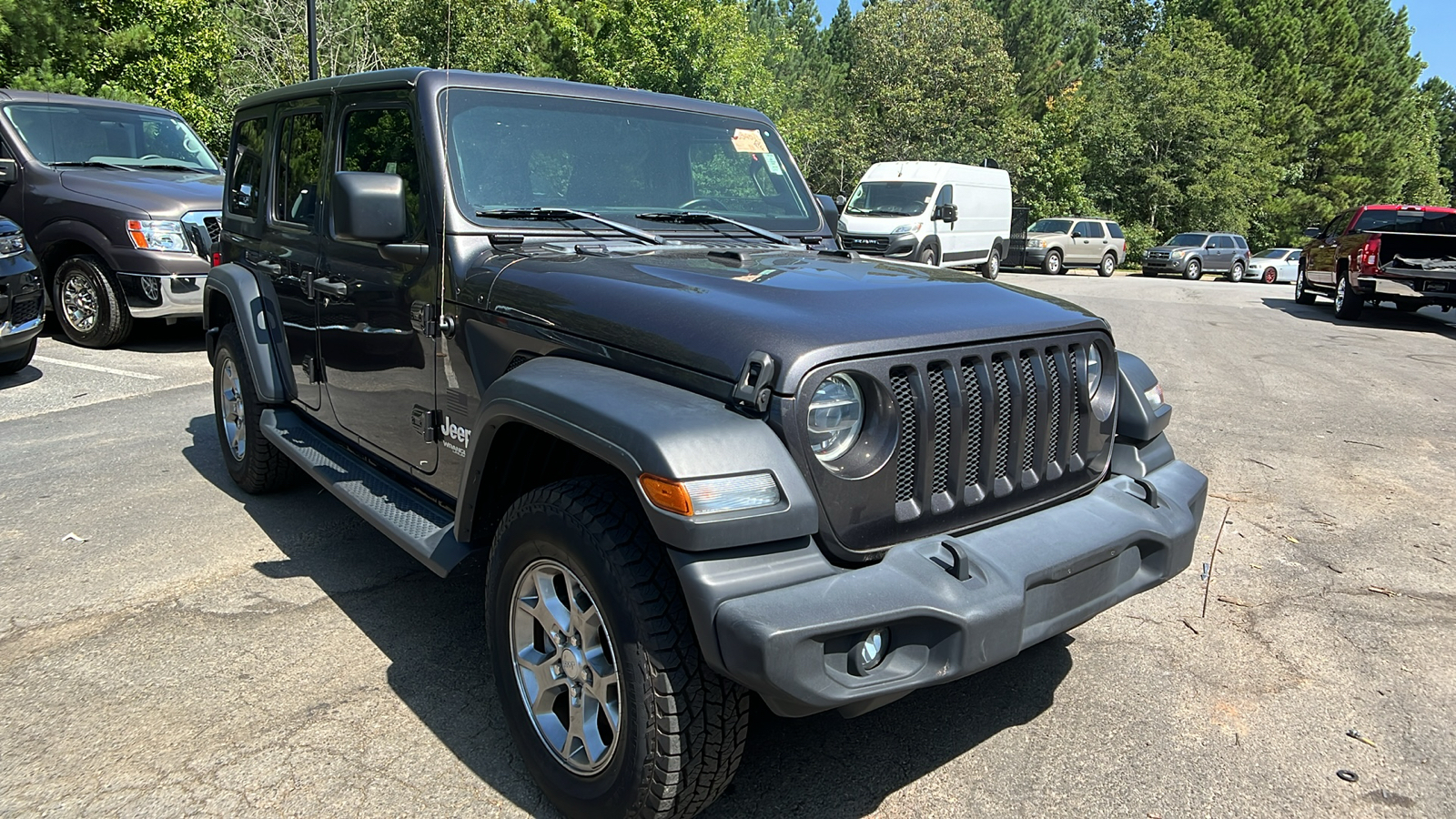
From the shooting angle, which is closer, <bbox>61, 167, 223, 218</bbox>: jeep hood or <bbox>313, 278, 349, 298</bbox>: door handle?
<bbox>313, 278, 349, 298</bbox>: door handle

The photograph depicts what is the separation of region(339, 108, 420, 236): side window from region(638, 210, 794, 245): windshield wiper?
0.79m

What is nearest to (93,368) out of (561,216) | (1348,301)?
(561,216)

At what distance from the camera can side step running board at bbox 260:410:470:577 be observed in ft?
10.2

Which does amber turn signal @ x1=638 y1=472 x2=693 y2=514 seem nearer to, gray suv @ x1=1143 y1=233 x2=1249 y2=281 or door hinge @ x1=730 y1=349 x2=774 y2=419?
door hinge @ x1=730 y1=349 x2=774 y2=419

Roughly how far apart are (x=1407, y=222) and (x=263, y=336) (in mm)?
16033

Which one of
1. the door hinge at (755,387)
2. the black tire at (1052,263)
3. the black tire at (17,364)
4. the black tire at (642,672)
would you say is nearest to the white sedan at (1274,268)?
the black tire at (1052,263)

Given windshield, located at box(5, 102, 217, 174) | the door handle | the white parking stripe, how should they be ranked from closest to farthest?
1. the door handle
2. the white parking stripe
3. windshield, located at box(5, 102, 217, 174)

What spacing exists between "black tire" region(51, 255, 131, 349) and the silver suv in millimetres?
23569

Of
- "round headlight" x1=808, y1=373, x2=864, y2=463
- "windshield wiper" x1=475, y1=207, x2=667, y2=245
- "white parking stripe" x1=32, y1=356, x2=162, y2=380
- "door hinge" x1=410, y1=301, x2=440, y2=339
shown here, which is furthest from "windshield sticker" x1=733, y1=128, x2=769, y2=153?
"white parking stripe" x1=32, y1=356, x2=162, y2=380

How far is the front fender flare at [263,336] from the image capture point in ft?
15.0

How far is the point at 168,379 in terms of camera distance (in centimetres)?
818

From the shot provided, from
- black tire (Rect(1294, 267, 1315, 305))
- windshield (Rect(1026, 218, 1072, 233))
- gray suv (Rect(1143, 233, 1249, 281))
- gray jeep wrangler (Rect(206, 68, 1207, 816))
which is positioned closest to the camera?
gray jeep wrangler (Rect(206, 68, 1207, 816))

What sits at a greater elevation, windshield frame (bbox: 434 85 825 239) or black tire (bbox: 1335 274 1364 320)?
windshield frame (bbox: 434 85 825 239)

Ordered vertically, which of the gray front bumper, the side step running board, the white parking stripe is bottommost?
the white parking stripe
